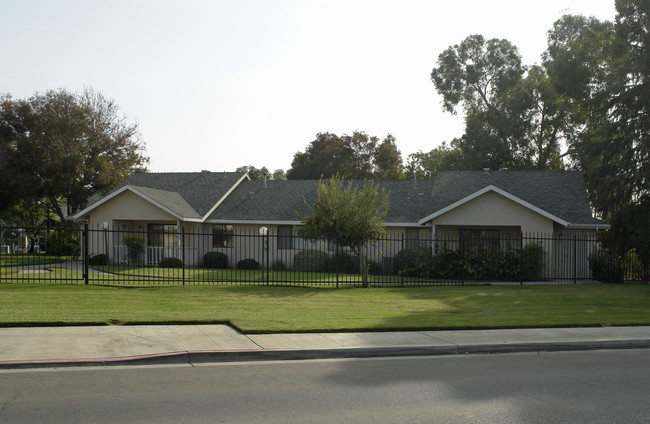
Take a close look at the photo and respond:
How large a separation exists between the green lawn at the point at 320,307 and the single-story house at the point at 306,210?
295 inches

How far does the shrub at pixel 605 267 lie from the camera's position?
24375 mm

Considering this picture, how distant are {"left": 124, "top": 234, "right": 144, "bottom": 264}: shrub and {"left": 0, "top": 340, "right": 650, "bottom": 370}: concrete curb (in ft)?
71.4

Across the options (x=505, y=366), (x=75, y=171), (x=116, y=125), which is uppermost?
(x=116, y=125)

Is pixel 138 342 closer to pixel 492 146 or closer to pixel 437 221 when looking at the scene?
pixel 437 221

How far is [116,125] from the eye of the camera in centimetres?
4438

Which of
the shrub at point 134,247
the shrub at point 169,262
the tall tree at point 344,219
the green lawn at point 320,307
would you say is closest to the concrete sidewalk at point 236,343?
the green lawn at point 320,307

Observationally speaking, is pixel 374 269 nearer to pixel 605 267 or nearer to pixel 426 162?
pixel 605 267

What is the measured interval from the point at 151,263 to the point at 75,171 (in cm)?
1475

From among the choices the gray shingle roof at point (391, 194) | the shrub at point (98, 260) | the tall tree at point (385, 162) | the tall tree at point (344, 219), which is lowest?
the shrub at point (98, 260)

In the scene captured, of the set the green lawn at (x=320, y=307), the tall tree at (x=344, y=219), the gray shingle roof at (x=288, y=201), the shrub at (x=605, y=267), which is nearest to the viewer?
the green lawn at (x=320, y=307)

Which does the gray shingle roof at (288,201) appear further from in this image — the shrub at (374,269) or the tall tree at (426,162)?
the tall tree at (426,162)

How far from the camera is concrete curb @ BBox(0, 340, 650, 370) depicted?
8547 mm

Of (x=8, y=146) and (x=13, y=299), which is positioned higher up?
(x=8, y=146)

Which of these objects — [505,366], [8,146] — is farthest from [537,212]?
[8,146]
